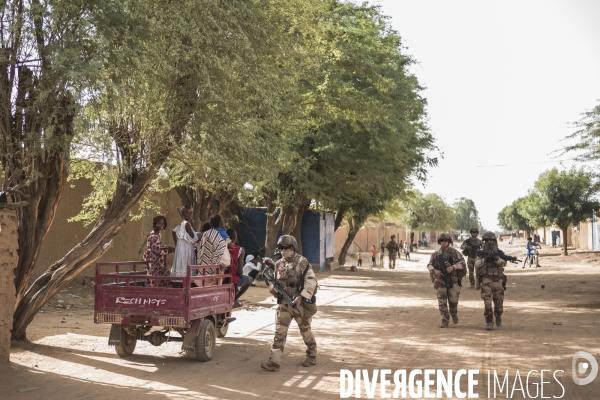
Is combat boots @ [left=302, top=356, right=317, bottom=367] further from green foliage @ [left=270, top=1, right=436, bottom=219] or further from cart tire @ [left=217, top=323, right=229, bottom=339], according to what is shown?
green foliage @ [left=270, top=1, right=436, bottom=219]

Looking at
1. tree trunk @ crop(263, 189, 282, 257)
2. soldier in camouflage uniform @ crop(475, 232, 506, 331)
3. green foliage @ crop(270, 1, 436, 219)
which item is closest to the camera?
soldier in camouflage uniform @ crop(475, 232, 506, 331)

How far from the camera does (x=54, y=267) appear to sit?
36.8 ft

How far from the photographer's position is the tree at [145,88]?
962cm

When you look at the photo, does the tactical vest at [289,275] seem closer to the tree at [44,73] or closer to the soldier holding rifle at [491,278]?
the tree at [44,73]

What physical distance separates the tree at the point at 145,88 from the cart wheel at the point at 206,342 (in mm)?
2408

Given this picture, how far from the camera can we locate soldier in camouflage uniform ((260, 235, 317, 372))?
30.5ft

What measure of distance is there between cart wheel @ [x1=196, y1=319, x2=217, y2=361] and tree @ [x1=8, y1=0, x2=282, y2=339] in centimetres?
241

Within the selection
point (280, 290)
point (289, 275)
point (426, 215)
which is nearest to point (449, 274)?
point (289, 275)

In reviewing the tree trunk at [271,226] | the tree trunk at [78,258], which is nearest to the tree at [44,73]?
the tree trunk at [78,258]

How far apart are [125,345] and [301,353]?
8.65ft

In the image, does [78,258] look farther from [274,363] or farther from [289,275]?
[274,363]

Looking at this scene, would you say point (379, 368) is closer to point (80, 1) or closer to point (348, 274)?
point (80, 1)

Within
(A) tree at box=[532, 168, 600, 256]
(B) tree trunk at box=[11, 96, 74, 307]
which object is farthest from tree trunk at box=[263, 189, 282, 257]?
(A) tree at box=[532, 168, 600, 256]

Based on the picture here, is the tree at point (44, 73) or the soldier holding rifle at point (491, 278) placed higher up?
the tree at point (44, 73)
